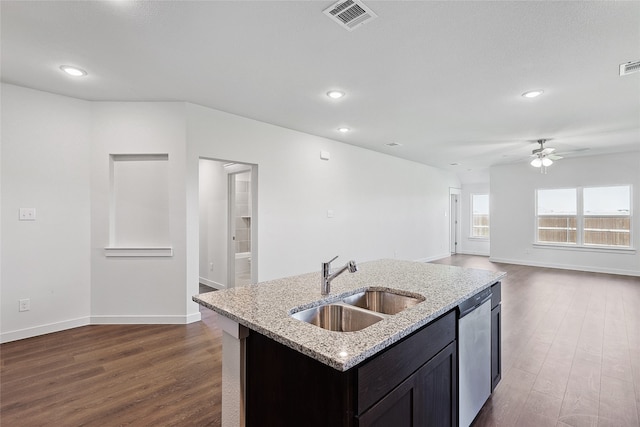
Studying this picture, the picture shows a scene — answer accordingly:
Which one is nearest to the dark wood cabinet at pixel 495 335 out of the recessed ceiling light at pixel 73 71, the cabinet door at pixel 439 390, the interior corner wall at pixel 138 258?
the cabinet door at pixel 439 390

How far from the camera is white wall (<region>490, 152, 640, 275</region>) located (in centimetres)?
639

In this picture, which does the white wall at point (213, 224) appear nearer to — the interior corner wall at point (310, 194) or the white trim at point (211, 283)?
the white trim at point (211, 283)

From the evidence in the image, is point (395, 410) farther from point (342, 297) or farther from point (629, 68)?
point (629, 68)

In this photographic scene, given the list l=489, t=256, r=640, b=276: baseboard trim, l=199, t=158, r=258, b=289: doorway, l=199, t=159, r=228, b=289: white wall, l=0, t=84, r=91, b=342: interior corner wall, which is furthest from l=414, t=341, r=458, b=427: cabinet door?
l=489, t=256, r=640, b=276: baseboard trim

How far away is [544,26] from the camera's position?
6.86 feet

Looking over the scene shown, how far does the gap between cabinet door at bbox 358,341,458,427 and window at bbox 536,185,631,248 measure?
7340 millimetres

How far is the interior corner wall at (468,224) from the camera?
9266 millimetres

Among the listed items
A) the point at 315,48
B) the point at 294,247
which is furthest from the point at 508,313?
the point at 315,48

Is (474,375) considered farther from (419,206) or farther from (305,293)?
(419,206)

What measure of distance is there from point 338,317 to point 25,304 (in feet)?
11.2

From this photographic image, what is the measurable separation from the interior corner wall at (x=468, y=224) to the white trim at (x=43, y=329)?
928 centimetres

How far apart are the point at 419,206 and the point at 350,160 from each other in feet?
9.27

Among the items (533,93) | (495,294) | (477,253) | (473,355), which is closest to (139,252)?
(473,355)

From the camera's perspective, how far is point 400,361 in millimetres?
1250
